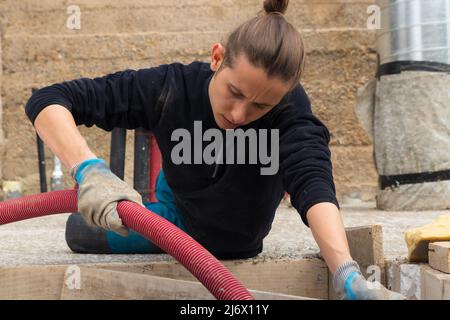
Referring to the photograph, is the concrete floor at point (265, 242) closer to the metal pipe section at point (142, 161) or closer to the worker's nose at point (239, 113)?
the metal pipe section at point (142, 161)

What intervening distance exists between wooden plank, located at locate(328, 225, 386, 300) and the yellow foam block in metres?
→ 0.09

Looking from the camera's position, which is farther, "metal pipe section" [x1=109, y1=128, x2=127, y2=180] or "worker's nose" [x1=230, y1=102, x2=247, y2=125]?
"metal pipe section" [x1=109, y1=128, x2=127, y2=180]

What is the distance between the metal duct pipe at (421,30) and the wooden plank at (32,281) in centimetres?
266

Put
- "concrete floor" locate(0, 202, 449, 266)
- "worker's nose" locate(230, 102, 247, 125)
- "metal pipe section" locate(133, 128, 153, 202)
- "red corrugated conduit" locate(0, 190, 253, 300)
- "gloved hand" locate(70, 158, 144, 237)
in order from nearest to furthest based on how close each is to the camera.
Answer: "red corrugated conduit" locate(0, 190, 253, 300)
"gloved hand" locate(70, 158, 144, 237)
"worker's nose" locate(230, 102, 247, 125)
"concrete floor" locate(0, 202, 449, 266)
"metal pipe section" locate(133, 128, 153, 202)

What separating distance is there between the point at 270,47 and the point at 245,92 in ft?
0.41

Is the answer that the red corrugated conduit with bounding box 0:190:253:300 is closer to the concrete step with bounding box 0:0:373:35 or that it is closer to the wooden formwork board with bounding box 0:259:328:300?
the wooden formwork board with bounding box 0:259:328:300

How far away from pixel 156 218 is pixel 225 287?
26 cm

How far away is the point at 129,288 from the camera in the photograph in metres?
1.96

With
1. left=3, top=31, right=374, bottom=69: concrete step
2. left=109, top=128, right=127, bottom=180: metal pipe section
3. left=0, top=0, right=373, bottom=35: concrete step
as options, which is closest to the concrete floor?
left=109, top=128, right=127, bottom=180: metal pipe section

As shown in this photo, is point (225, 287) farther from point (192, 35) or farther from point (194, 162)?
point (192, 35)

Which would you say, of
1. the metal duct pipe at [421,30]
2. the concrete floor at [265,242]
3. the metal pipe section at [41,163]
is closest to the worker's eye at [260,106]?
the concrete floor at [265,242]

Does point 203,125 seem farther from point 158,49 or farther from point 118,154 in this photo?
point 158,49

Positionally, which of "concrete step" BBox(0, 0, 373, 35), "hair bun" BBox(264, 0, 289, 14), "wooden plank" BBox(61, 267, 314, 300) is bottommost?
"wooden plank" BBox(61, 267, 314, 300)

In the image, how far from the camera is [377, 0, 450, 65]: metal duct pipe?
3992 millimetres
